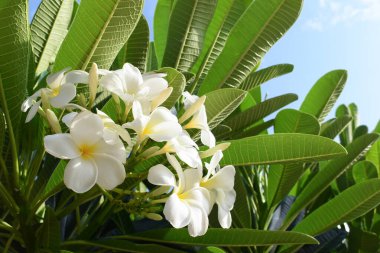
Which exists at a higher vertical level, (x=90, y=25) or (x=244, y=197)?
(x=90, y=25)

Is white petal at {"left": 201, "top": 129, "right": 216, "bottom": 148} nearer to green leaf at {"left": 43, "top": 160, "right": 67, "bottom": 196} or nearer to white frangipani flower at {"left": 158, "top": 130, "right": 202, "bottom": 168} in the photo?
white frangipani flower at {"left": 158, "top": 130, "right": 202, "bottom": 168}

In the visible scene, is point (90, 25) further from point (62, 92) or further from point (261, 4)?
point (261, 4)

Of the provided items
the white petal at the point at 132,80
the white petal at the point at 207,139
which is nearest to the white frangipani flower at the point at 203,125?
the white petal at the point at 207,139

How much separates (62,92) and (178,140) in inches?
8.9

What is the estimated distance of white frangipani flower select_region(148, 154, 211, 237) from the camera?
824mm

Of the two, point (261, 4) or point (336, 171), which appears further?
point (336, 171)

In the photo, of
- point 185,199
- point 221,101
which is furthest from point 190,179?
point 221,101

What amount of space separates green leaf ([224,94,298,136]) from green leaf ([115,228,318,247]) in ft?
1.45

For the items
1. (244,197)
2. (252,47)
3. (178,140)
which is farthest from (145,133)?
(244,197)

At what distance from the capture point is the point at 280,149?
1249mm

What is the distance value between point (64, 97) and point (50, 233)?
348 mm

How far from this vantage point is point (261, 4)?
146 centimetres

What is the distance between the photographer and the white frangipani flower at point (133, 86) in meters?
0.94

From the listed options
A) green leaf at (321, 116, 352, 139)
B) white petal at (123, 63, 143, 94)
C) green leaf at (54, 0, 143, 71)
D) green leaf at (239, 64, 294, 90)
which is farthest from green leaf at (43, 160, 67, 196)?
green leaf at (321, 116, 352, 139)
